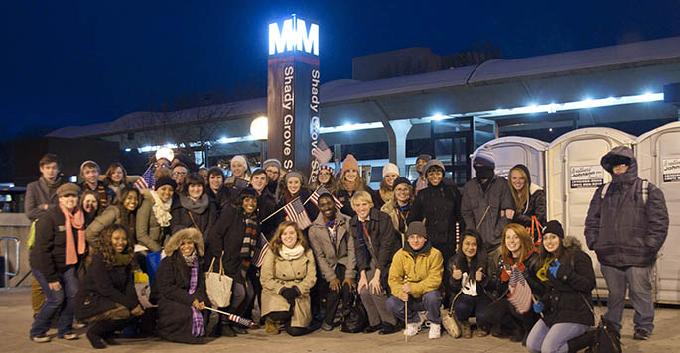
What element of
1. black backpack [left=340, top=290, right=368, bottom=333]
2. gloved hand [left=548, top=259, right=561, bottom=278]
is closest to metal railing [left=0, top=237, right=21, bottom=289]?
black backpack [left=340, top=290, right=368, bottom=333]

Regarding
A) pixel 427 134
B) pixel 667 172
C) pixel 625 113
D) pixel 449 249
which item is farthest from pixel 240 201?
pixel 427 134

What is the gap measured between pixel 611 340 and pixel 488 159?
105 inches

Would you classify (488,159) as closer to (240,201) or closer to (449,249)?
(449,249)

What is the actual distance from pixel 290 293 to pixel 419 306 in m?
1.33

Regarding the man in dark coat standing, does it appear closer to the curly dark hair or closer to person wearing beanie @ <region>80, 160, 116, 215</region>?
the curly dark hair

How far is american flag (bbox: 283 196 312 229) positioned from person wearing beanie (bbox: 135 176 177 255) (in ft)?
4.27

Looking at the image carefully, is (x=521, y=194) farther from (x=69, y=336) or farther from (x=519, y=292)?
(x=69, y=336)

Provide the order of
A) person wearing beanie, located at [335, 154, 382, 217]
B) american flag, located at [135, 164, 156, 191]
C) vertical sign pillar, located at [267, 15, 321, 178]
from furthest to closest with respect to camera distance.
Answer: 1. vertical sign pillar, located at [267, 15, 321, 178]
2. american flag, located at [135, 164, 156, 191]
3. person wearing beanie, located at [335, 154, 382, 217]

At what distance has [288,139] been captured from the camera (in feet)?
39.3

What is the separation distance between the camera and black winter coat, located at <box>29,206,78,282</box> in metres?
7.12

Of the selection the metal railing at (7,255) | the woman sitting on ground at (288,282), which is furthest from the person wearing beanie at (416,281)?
Answer: the metal railing at (7,255)

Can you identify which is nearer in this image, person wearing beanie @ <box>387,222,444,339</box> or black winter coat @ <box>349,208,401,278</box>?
person wearing beanie @ <box>387,222,444,339</box>

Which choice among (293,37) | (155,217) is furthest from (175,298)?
(293,37)

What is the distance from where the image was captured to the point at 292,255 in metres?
7.73
